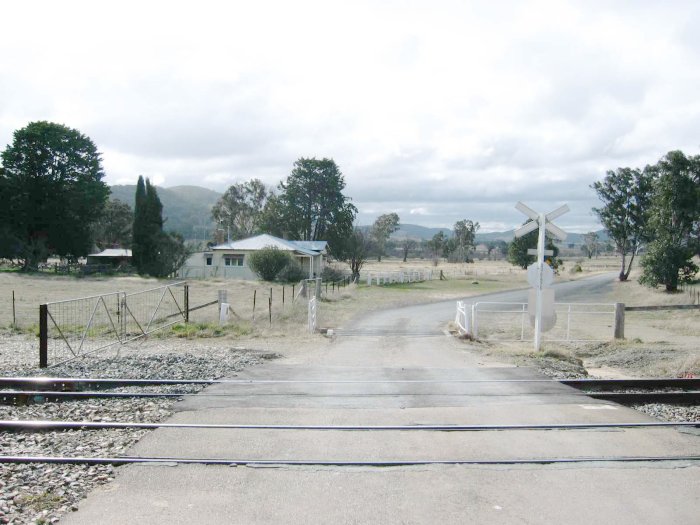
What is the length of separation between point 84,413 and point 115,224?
96.1m

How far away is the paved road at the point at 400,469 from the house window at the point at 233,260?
43.0 m

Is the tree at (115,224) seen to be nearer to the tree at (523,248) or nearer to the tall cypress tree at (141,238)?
the tall cypress tree at (141,238)

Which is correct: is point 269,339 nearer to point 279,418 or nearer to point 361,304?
point 279,418

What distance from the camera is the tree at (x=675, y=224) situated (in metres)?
44.4

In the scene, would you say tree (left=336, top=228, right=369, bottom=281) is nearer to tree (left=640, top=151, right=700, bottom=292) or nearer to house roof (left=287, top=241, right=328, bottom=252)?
house roof (left=287, top=241, right=328, bottom=252)

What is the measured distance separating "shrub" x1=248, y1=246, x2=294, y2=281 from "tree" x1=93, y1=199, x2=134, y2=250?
5216 cm

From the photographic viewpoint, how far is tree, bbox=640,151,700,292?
44.4 metres

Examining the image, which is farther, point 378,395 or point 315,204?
point 315,204

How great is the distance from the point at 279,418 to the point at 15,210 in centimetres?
6237

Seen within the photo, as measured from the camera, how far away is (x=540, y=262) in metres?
15.0

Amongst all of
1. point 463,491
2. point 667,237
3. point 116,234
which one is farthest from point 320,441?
point 116,234

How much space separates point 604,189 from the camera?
62031 millimetres

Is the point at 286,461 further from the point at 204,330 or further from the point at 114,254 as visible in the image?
the point at 114,254

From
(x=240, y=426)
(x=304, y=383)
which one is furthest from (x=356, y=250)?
(x=240, y=426)
